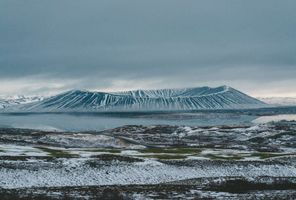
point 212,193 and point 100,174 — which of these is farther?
point 100,174

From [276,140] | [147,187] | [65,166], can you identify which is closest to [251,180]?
[147,187]

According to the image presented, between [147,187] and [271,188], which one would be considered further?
[271,188]

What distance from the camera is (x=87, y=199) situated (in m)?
34.3

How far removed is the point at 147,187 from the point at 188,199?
6405mm

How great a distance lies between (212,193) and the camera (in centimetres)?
3866

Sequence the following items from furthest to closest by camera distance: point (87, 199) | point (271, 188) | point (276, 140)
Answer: point (276, 140) < point (271, 188) < point (87, 199)

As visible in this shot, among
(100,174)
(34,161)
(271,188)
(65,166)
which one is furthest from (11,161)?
(271,188)

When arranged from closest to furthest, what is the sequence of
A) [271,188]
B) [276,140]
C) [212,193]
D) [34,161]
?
[212,193], [271,188], [34,161], [276,140]

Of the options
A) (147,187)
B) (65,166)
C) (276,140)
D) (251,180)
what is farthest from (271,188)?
(276,140)

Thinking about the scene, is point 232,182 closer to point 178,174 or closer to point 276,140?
point 178,174

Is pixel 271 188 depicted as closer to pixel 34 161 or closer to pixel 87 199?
pixel 87 199

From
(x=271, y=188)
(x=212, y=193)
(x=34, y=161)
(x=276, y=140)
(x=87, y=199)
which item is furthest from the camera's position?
(x=276, y=140)

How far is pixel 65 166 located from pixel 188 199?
20.0 m

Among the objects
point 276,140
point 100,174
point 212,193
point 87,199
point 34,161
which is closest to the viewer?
point 87,199
